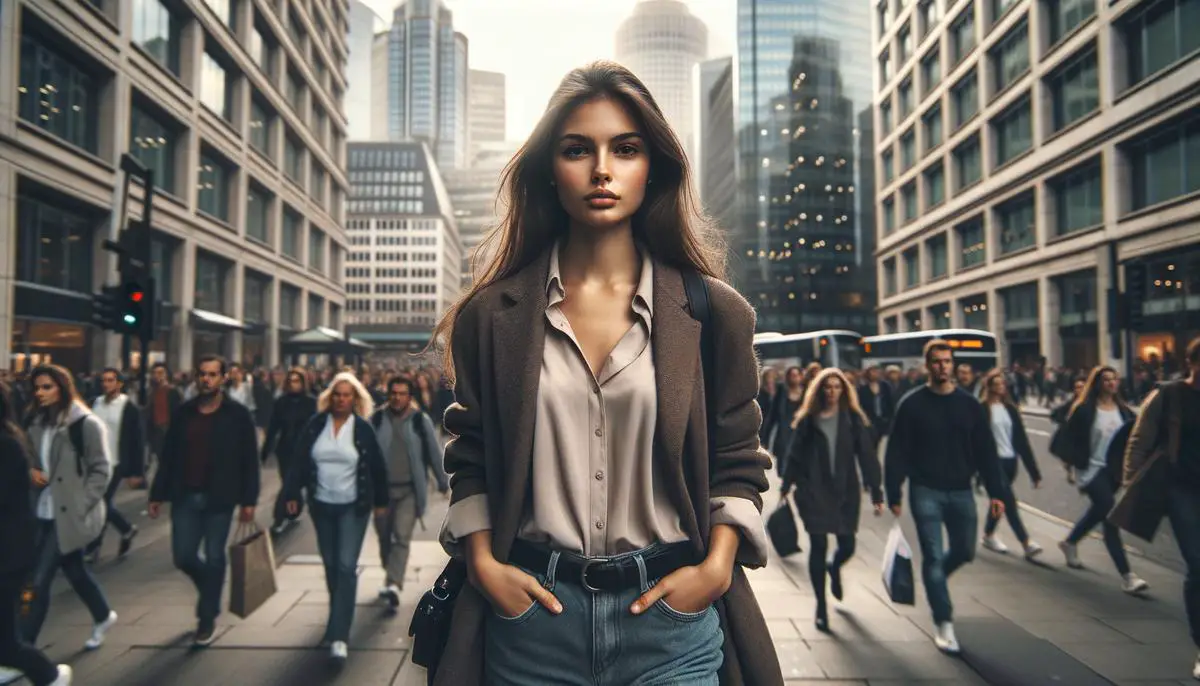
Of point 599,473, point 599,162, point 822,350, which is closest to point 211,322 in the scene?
point 822,350

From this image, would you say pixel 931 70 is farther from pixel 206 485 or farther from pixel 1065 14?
pixel 206 485

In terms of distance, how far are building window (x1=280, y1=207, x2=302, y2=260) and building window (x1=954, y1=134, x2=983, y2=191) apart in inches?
1420

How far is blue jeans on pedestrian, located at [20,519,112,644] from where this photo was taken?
4414 mm

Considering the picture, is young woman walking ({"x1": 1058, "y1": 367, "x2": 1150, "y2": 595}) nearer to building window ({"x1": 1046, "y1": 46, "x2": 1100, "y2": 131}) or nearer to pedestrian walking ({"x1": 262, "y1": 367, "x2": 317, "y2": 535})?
pedestrian walking ({"x1": 262, "y1": 367, "x2": 317, "y2": 535})

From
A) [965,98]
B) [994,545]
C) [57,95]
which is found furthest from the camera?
[965,98]

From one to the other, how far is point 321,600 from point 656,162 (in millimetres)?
5430

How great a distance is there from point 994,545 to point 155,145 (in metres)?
26.9

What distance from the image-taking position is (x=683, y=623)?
147cm

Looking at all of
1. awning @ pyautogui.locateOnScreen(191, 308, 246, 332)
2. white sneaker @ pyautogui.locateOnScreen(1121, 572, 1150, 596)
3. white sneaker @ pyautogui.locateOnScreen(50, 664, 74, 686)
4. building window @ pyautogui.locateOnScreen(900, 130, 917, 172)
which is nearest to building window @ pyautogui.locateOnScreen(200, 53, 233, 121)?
awning @ pyautogui.locateOnScreen(191, 308, 246, 332)

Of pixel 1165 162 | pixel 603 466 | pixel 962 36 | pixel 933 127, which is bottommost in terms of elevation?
pixel 603 466

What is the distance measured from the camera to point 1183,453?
173 inches

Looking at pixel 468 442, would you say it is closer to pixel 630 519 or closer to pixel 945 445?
pixel 630 519

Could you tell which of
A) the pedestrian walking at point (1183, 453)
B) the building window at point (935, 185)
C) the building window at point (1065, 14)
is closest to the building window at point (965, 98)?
the building window at point (935, 185)

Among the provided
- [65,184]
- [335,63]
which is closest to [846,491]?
[65,184]
